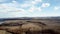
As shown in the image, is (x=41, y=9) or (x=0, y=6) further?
(x=0, y=6)

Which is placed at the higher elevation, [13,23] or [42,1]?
[42,1]

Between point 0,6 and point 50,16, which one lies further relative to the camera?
point 0,6

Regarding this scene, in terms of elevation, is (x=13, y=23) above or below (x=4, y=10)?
below

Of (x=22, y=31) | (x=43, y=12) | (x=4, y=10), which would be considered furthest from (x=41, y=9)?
(x=4, y=10)

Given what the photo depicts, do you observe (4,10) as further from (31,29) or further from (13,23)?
(31,29)

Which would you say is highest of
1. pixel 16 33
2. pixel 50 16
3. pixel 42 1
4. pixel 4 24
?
pixel 42 1

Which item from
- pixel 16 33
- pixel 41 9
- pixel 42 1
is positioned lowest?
pixel 16 33

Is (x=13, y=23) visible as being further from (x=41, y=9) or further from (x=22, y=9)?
(x=41, y=9)

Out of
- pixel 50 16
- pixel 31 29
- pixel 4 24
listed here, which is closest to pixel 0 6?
pixel 4 24
